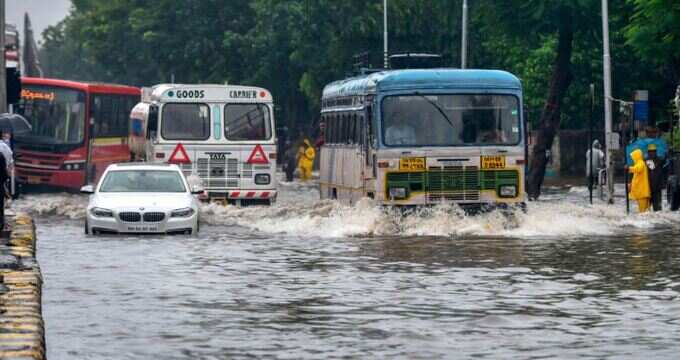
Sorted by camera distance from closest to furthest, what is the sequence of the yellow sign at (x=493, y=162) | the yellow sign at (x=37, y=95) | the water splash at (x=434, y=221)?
the water splash at (x=434, y=221)
the yellow sign at (x=493, y=162)
the yellow sign at (x=37, y=95)

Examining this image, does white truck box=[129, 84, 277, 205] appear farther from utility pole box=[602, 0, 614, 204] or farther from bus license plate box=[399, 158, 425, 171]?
bus license plate box=[399, 158, 425, 171]

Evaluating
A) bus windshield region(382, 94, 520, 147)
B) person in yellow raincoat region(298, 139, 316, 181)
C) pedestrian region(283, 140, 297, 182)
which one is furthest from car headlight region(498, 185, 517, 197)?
person in yellow raincoat region(298, 139, 316, 181)

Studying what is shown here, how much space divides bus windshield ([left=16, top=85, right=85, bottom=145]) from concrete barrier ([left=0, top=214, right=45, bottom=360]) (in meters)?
22.6

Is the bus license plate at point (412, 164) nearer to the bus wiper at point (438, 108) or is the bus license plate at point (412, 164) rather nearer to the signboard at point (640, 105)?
the bus wiper at point (438, 108)

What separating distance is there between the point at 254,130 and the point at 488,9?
454 inches

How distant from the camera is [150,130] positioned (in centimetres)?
3562

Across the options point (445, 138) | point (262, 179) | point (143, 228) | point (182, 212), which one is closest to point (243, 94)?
point (262, 179)

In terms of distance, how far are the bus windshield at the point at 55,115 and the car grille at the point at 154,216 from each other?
20.2 metres

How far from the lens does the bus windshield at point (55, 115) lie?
46250mm

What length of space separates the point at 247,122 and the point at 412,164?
9103 millimetres

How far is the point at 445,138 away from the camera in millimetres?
27734

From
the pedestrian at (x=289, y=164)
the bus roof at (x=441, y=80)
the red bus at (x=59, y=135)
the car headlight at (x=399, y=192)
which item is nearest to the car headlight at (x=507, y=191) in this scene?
the car headlight at (x=399, y=192)

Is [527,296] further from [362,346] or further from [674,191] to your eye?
[674,191]

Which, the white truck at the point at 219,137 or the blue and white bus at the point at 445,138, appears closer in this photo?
the blue and white bus at the point at 445,138
